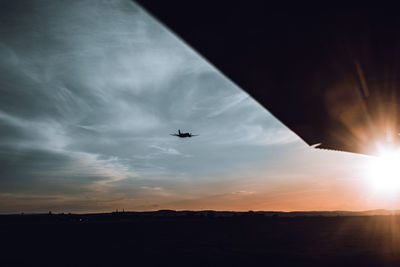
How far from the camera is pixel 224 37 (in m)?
3.96

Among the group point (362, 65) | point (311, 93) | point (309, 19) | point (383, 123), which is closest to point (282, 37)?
point (309, 19)

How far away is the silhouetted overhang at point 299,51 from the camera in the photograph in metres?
3.63

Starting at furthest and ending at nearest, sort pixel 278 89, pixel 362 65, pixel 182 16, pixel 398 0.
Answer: pixel 278 89
pixel 362 65
pixel 398 0
pixel 182 16

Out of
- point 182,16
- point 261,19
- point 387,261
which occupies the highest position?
point 261,19

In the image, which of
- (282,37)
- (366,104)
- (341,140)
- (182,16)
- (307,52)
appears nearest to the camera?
(182,16)

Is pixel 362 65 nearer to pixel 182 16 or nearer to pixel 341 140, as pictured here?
pixel 182 16

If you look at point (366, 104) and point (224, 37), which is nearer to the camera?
point (224, 37)

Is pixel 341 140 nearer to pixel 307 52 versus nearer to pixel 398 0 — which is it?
pixel 307 52

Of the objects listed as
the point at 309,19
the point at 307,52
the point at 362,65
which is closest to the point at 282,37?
the point at 309,19

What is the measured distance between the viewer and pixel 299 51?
15.9 feet

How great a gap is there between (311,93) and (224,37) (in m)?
3.59

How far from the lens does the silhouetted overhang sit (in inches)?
143

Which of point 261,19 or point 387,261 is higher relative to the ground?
point 261,19

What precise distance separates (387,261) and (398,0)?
15.7 m
